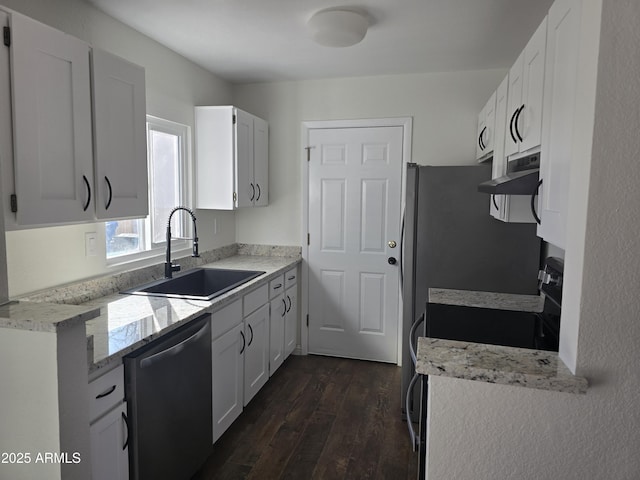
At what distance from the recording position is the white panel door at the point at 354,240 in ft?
12.1

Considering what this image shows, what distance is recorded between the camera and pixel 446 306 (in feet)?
6.61

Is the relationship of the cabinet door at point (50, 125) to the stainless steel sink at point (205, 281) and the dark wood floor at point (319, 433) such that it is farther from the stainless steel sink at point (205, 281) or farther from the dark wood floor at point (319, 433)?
the dark wood floor at point (319, 433)

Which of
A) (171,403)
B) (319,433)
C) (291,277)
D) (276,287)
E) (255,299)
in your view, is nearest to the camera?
(171,403)

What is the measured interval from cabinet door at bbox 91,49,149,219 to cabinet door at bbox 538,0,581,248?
66.4 inches

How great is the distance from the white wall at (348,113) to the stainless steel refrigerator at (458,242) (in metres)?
0.81

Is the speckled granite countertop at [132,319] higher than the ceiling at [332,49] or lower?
lower

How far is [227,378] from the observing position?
2.53m

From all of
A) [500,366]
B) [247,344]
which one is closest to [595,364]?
[500,366]

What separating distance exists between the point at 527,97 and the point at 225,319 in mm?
1812

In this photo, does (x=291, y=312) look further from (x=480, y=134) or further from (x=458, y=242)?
(x=480, y=134)

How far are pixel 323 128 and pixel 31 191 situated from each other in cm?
261

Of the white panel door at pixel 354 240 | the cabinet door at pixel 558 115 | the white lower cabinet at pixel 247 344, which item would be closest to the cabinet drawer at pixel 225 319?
the white lower cabinet at pixel 247 344

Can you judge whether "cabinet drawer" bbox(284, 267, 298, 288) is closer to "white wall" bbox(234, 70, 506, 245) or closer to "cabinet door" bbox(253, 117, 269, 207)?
"white wall" bbox(234, 70, 506, 245)

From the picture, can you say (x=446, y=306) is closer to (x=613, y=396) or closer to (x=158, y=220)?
(x=613, y=396)
